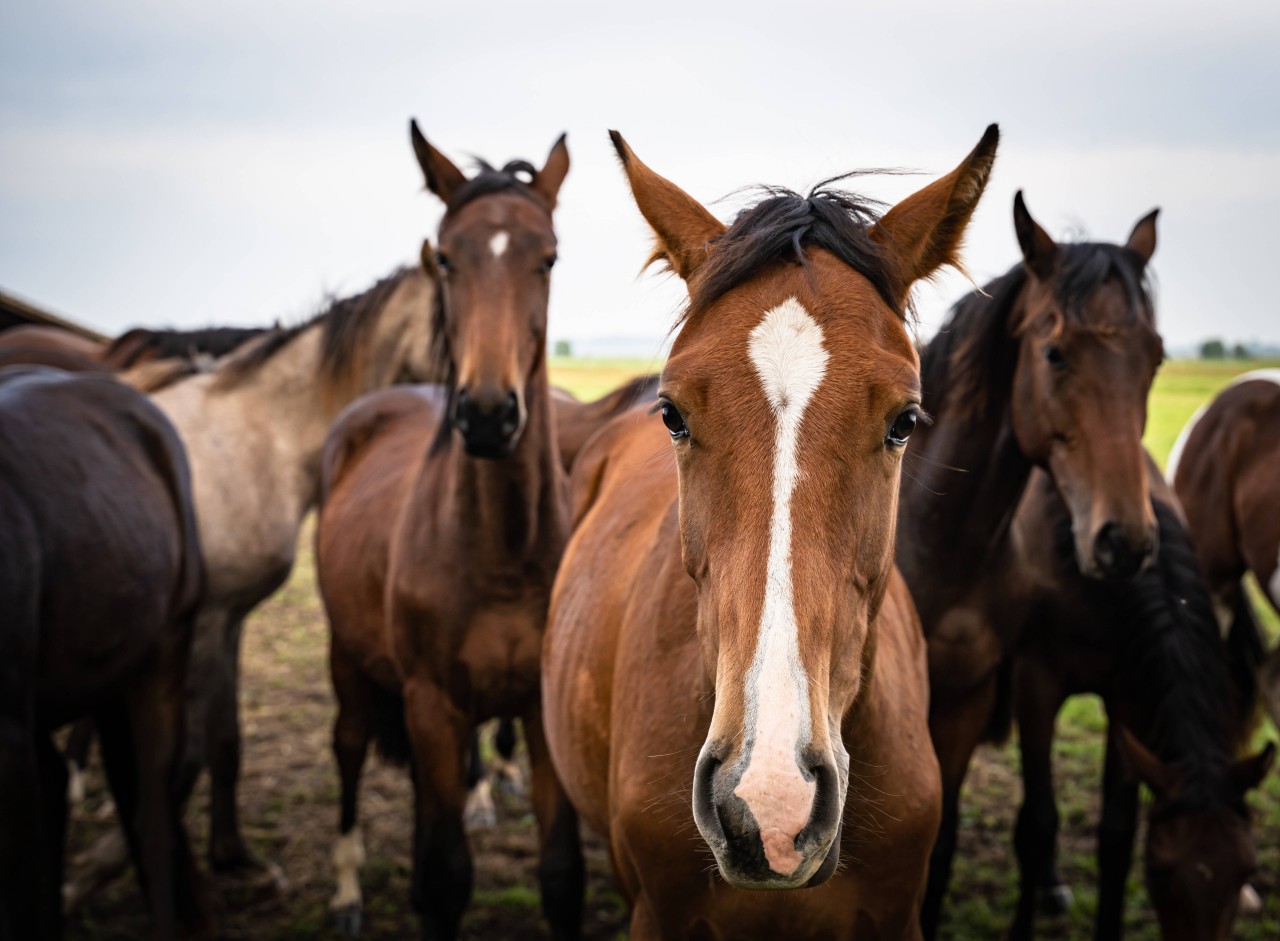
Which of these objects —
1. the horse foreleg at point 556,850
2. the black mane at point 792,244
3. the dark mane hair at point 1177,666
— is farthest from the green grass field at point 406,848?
the black mane at point 792,244

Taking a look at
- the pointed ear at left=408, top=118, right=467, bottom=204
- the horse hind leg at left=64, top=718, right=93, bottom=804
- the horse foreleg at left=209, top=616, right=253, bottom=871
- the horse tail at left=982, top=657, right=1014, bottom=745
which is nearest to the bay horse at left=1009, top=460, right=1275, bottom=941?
the horse tail at left=982, top=657, right=1014, bottom=745

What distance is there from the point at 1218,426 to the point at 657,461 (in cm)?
427

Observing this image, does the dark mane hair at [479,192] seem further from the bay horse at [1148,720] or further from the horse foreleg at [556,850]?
the bay horse at [1148,720]

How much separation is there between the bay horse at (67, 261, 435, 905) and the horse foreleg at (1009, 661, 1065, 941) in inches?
132

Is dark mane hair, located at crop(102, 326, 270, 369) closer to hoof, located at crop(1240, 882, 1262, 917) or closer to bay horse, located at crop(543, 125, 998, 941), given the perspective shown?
bay horse, located at crop(543, 125, 998, 941)

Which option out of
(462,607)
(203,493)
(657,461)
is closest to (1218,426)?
(657,461)

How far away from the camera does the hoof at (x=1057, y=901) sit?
4281 millimetres

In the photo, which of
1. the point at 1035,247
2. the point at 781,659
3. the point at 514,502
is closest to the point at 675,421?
the point at 781,659

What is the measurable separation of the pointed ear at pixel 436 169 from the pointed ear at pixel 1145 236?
266 centimetres

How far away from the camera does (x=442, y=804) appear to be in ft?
11.6

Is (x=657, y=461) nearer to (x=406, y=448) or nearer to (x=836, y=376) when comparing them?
(x=836, y=376)

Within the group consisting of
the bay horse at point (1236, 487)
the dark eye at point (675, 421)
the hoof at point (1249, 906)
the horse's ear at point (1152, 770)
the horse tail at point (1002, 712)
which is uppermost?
the dark eye at point (675, 421)

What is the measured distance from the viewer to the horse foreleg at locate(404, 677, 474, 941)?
354 centimetres

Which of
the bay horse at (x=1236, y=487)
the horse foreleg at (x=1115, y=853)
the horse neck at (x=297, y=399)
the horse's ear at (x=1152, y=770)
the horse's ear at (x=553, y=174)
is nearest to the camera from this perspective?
the horse's ear at (x=1152, y=770)
